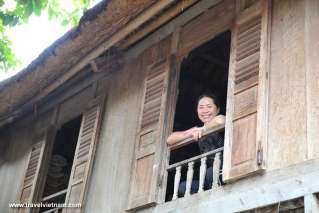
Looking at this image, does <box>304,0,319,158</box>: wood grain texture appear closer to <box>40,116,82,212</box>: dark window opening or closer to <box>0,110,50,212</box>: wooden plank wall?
<box>40,116,82,212</box>: dark window opening

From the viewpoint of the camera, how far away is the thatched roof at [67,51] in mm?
7648

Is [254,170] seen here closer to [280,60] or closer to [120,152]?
[280,60]

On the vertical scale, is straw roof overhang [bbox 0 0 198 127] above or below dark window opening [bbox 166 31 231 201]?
below

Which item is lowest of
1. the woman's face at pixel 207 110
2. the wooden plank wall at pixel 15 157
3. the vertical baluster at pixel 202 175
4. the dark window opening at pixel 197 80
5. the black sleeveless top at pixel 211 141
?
the vertical baluster at pixel 202 175

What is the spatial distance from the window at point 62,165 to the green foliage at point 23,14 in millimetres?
1243

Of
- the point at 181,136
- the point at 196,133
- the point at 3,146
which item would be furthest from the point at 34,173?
the point at 196,133

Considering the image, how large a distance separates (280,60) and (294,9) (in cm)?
53

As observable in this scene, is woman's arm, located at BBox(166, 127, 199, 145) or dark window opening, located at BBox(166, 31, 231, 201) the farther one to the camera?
dark window opening, located at BBox(166, 31, 231, 201)

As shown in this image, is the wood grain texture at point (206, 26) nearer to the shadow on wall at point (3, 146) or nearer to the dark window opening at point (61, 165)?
the dark window opening at point (61, 165)

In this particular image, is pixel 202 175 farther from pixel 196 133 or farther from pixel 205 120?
pixel 205 120

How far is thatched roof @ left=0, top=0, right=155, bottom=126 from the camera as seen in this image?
7.65 metres

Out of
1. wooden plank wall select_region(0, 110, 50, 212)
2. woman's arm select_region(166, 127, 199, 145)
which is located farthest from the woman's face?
wooden plank wall select_region(0, 110, 50, 212)

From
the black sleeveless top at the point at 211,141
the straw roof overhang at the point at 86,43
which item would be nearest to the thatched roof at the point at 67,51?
the straw roof overhang at the point at 86,43

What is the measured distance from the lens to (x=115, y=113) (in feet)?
27.5
